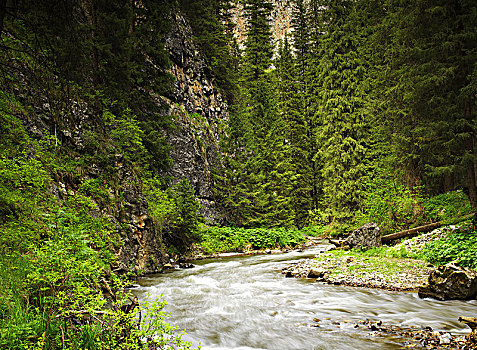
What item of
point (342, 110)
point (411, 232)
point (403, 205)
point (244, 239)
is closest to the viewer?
point (411, 232)

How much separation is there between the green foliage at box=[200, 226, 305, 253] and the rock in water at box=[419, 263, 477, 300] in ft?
41.4

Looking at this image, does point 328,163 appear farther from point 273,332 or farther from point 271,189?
point 273,332

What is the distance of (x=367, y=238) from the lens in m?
13.1

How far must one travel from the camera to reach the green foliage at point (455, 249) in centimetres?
827

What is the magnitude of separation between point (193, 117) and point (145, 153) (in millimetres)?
11028

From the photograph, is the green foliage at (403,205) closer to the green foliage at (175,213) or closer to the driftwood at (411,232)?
the driftwood at (411,232)

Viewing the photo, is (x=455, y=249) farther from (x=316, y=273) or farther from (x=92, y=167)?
(x=92, y=167)

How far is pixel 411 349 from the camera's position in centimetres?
455

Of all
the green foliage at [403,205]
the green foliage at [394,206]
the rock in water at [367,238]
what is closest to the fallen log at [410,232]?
the rock in water at [367,238]

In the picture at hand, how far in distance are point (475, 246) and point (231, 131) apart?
18023 millimetres

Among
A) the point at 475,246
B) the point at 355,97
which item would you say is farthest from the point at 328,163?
the point at 475,246

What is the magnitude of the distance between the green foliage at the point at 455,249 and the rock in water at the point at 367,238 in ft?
7.95

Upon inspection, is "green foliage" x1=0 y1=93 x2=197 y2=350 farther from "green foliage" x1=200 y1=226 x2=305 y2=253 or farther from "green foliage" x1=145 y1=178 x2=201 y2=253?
"green foliage" x1=200 y1=226 x2=305 y2=253

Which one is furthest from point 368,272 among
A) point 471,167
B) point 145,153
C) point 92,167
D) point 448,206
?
point 145,153
